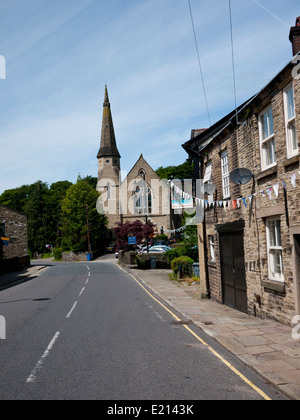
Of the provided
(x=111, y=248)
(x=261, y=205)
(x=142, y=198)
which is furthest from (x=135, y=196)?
(x=261, y=205)

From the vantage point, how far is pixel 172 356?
7.57 meters

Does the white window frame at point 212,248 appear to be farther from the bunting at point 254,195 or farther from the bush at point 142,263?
the bush at point 142,263

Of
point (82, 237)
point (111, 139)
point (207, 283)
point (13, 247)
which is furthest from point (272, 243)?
point (111, 139)

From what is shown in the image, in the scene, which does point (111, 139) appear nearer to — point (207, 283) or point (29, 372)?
point (207, 283)

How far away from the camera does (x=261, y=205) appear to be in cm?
1081

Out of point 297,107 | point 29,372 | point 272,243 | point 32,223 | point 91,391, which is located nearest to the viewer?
point 91,391

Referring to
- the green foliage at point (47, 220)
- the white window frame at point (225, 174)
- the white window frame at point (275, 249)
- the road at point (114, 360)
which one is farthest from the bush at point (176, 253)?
the green foliage at point (47, 220)

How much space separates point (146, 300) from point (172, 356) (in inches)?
327

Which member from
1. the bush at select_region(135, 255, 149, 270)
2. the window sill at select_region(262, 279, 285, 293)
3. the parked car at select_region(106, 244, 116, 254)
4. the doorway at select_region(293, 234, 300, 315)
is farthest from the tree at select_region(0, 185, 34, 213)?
the doorway at select_region(293, 234, 300, 315)

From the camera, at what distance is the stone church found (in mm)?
62125

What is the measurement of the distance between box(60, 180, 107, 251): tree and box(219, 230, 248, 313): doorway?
47.9m

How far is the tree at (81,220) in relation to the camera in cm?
6106

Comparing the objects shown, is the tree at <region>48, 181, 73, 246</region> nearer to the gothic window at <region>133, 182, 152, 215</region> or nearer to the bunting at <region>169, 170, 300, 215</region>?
the gothic window at <region>133, 182, 152, 215</region>

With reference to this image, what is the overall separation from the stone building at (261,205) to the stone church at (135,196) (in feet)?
145
